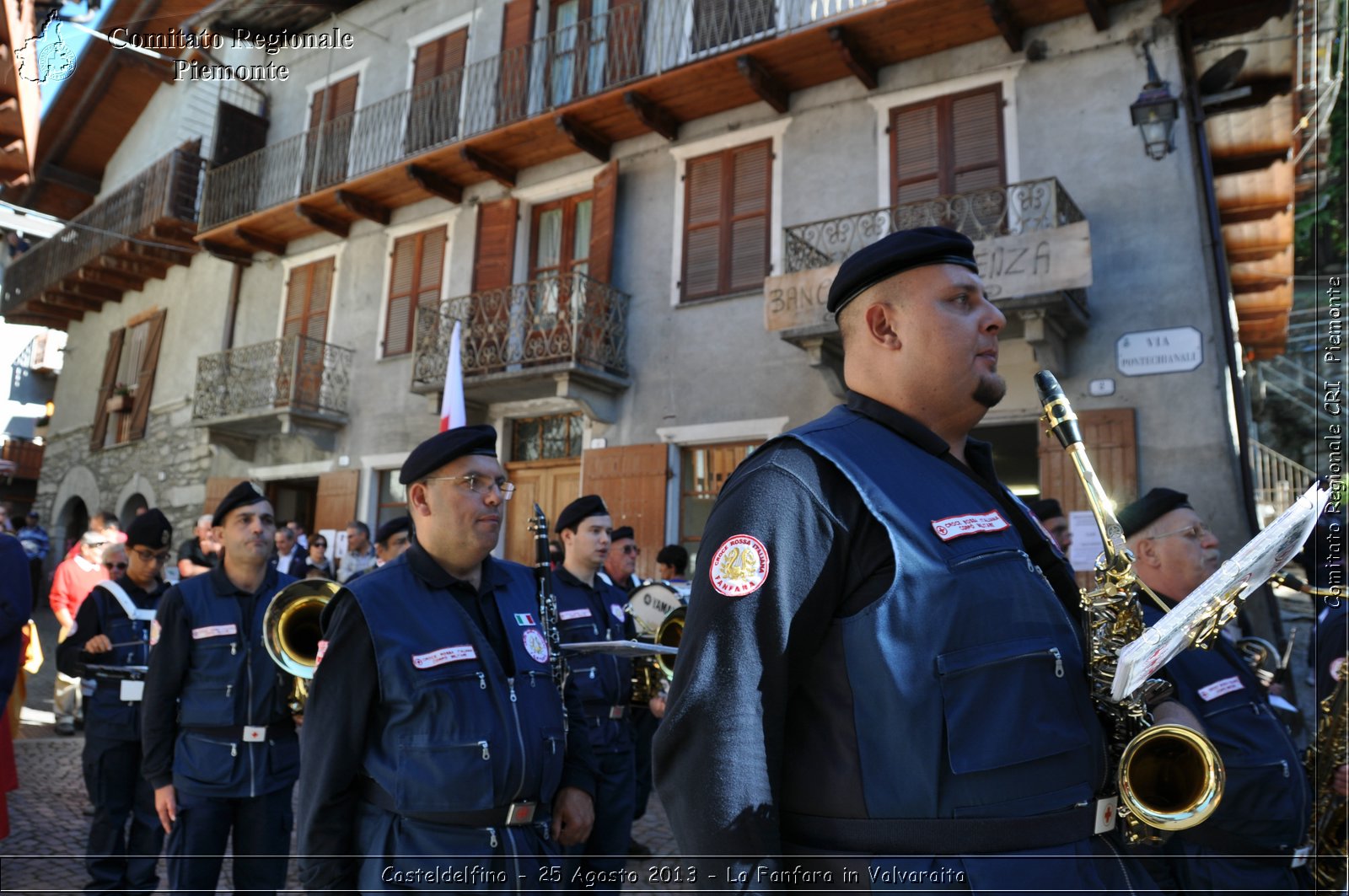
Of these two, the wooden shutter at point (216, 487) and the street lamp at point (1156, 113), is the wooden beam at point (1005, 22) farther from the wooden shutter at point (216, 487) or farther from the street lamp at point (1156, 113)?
the wooden shutter at point (216, 487)

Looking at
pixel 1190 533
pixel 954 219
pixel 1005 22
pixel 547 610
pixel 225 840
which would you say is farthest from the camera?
pixel 1005 22

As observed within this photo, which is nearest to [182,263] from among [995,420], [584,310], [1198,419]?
[584,310]

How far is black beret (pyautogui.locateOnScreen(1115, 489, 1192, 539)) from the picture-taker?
3.93 m

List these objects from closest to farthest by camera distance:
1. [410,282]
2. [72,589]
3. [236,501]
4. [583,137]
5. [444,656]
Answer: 1. [444,656]
2. [236,501]
3. [72,589]
4. [583,137]
5. [410,282]

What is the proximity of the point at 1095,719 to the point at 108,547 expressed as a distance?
31.2ft

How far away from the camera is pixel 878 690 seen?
63.8 inches

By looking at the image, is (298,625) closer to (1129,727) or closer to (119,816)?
(119,816)

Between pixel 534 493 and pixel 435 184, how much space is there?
520 cm

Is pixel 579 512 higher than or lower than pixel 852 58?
lower

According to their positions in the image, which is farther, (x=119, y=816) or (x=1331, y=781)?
(x=119, y=816)

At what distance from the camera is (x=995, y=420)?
34.2 feet

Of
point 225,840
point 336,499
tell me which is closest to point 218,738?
point 225,840

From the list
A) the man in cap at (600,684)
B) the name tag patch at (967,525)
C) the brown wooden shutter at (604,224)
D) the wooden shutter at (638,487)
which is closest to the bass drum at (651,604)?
the man in cap at (600,684)

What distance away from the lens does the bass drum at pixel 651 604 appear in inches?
274
